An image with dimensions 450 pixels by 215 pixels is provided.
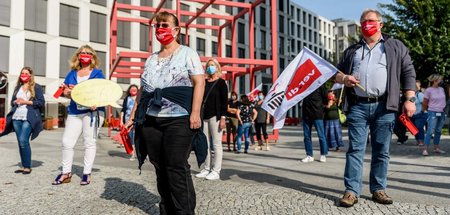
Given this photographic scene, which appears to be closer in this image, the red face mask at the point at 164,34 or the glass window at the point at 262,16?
the red face mask at the point at 164,34

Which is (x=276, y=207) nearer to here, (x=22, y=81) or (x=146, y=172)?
(x=146, y=172)

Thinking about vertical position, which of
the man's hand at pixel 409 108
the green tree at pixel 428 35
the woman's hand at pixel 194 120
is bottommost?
Result: the woman's hand at pixel 194 120

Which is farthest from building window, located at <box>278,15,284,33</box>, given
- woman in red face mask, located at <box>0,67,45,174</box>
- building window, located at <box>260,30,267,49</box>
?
woman in red face mask, located at <box>0,67,45,174</box>

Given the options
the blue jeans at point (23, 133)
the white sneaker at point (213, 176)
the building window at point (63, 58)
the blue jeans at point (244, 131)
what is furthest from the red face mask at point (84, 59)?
the building window at point (63, 58)

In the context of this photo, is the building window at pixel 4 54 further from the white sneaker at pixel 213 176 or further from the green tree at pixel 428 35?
the white sneaker at pixel 213 176

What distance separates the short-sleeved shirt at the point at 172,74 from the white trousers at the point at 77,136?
2224 mm

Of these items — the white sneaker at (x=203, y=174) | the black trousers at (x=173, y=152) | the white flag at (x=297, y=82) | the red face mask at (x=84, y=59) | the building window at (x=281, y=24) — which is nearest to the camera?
the black trousers at (x=173, y=152)

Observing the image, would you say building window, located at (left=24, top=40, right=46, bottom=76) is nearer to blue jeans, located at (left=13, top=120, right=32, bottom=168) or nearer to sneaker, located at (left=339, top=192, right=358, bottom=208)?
blue jeans, located at (left=13, top=120, right=32, bottom=168)

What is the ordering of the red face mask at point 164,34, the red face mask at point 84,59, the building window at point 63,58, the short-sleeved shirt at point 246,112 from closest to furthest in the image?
the red face mask at point 164,34 < the red face mask at point 84,59 < the short-sleeved shirt at point 246,112 < the building window at point 63,58

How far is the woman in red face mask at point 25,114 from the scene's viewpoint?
6.36 m

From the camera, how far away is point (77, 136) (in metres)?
5.47

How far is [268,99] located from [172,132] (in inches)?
94.7

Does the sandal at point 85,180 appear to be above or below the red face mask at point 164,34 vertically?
below

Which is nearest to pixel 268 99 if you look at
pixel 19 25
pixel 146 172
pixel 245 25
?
pixel 146 172
